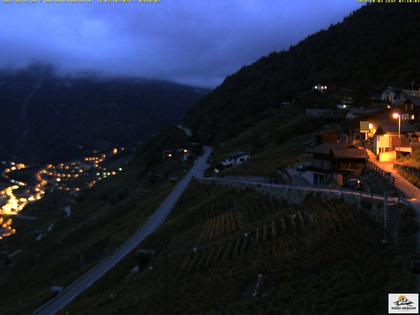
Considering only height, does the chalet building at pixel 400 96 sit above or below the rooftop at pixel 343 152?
above

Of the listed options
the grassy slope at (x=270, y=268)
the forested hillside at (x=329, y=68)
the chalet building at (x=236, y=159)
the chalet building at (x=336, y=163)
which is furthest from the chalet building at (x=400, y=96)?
the grassy slope at (x=270, y=268)

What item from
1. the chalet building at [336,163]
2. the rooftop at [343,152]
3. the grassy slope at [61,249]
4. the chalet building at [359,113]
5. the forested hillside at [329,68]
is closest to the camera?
the chalet building at [336,163]

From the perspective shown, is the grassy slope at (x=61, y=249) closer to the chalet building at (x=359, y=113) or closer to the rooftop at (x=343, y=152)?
the rooftop at (x=343, y=152)

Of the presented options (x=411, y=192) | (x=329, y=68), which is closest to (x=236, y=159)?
(x=411, y=192)

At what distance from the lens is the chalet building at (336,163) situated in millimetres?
30141

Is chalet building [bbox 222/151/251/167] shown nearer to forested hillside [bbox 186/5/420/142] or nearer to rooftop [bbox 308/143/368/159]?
rooftop [bbox 308/143/368/159]

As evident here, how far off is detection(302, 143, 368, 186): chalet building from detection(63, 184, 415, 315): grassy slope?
640 centimetres

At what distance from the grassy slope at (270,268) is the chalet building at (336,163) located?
21.0ft

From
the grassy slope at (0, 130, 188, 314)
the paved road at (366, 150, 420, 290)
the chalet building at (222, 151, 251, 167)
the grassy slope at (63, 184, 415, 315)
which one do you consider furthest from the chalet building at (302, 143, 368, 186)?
the chalet building at (222, 151, 251, 167)

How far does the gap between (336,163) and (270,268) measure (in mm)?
16311

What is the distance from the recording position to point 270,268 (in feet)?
56.1

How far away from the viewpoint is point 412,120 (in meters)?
46.2

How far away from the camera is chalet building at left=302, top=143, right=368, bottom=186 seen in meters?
30.1

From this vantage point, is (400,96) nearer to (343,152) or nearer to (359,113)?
(359,113)
